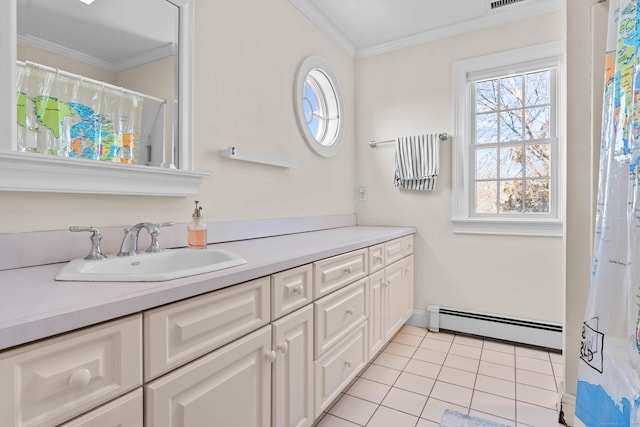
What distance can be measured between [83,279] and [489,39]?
300 centimetres

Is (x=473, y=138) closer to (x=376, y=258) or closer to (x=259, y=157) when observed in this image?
(x=376, y=258)

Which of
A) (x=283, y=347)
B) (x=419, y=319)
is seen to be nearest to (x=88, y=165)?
(x=283, y=347)

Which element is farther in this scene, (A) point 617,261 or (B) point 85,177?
(B) point 85,177

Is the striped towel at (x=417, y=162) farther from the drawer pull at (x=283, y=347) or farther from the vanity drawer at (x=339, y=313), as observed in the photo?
the drawer pull at (x=283, y=347)

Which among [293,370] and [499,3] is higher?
[499,3]

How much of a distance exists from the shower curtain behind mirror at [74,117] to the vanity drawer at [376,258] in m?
1.31

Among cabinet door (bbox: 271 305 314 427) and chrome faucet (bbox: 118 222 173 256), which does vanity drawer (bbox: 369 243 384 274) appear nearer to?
cabinet door (bbox: 271 305 314 427)

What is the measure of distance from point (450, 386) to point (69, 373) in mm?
1889

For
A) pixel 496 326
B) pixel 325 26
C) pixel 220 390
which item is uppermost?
pixel 325 26

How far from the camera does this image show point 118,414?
70 centimetres

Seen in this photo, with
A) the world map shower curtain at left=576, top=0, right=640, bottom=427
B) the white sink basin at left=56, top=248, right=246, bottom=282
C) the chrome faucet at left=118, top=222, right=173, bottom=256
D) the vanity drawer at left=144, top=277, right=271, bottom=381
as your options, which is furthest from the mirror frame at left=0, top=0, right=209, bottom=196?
the world map shower curtain at left=576, top=0, right=640, bottom=427

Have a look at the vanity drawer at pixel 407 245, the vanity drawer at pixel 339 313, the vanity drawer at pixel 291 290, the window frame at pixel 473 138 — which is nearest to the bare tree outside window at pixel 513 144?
the window frame at pixel 473 138

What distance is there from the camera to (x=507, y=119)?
2.56 meters

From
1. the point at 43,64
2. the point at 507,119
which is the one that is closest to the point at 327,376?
the point at 43,64
